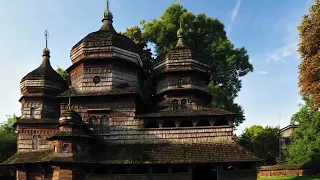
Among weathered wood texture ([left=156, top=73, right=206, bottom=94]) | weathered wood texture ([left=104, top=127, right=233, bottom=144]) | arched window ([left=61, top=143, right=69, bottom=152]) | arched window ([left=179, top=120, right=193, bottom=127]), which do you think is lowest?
arched window ([left=61, top=143, right=69, bottom=152])

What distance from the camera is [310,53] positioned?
79.9 feet

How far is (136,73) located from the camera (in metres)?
25.5

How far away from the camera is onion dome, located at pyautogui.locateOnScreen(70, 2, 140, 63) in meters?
24.2

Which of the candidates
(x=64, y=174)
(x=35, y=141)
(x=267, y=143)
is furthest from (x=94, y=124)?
(x=267, y=143)

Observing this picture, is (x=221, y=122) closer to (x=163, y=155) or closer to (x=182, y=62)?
(x=163, y=155)

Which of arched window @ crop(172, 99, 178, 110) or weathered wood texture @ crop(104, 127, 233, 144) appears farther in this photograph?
arched window @ crop(172, 99, 178, 110)

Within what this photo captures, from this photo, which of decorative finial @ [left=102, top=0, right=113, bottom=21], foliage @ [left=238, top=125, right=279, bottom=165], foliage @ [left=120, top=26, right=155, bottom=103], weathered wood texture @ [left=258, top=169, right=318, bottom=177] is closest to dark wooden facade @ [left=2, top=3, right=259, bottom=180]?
decorative finial @ [left=102, top=0, right=113, bottom=21]

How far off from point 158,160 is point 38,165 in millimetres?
7475

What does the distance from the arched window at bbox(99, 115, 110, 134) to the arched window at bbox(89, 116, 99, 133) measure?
241 millimetres

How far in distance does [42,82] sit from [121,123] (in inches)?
314

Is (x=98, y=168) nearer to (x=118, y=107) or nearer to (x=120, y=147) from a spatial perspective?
(x=120, y=147)

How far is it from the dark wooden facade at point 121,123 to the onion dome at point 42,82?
2.8 inches

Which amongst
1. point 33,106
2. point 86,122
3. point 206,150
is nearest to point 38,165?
point 86,122

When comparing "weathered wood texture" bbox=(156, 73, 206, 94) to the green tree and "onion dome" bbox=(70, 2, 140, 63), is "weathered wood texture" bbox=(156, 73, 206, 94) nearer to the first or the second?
"onion dome" bbox=(70, 2, 140, 63)
